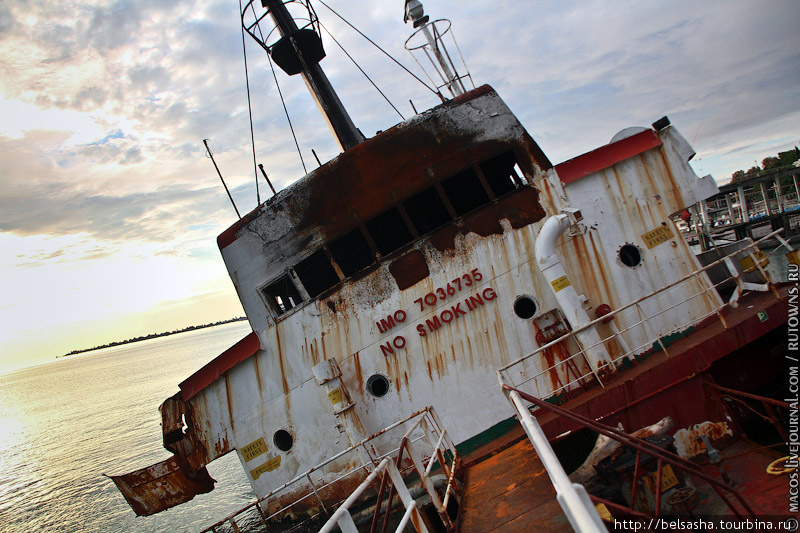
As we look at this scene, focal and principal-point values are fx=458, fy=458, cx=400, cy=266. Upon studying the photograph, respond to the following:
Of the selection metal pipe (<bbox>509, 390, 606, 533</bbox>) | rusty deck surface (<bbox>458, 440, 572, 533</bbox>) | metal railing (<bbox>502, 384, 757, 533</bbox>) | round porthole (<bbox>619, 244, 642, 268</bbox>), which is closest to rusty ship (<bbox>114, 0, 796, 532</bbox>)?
round porthole (<bbox>619, 244, 642, 268</bbox>)

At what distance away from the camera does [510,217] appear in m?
8.52

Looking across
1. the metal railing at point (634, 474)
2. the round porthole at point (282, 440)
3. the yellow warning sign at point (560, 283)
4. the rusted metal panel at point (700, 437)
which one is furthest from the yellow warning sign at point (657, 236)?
the round porthole at point (282, 440)

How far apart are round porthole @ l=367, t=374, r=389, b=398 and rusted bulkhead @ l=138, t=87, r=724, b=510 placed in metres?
0.03

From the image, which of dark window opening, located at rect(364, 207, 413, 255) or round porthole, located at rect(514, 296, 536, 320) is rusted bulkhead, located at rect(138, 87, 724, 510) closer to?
round porthole, located at rect(514, 296, 536, 320)

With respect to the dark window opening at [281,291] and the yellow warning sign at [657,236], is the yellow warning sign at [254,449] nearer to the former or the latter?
the dark window opening at [281,291]

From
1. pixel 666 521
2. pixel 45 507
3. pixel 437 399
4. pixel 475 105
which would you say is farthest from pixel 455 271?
pixel 45 507

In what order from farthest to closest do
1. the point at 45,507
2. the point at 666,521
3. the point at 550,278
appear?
the point at 45,507 < the point at 550,278 < the point at 666,521

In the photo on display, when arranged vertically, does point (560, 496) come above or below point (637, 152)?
below

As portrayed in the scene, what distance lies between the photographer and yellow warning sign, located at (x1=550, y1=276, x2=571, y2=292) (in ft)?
25.2

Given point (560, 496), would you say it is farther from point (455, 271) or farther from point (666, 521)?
point (455, 271)

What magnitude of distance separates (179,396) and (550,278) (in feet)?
26.5

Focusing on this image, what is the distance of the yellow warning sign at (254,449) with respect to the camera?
30.9 feet

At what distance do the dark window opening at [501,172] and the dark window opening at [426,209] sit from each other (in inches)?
44.7

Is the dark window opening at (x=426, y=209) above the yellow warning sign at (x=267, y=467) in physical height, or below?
above
